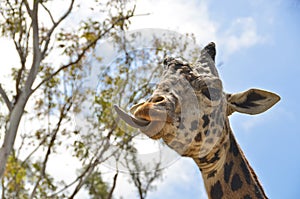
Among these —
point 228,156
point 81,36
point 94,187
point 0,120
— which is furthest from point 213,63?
point 94,187

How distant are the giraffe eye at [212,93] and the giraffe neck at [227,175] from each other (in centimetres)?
18

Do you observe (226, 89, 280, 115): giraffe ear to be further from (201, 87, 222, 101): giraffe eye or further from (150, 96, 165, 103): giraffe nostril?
(150, 96, 165, 103): giraffe nostril

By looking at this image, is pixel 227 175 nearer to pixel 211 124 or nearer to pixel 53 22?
pixel 211 124

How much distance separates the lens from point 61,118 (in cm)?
829

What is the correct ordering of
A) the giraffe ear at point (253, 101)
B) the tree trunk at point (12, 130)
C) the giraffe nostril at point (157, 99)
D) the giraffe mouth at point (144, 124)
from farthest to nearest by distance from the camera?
the tree trunk at point (12, 130)
the giraffe ear at point (253, 101)
the giraffe nostril at point (157, 99)
the giraffe mouth at point (144, 124)

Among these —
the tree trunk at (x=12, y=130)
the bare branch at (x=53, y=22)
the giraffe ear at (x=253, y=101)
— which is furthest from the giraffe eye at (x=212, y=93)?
the bare branch at (x=53, y=22)

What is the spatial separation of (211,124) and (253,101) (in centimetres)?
26

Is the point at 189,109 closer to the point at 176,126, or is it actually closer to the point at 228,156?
the point at 176,126

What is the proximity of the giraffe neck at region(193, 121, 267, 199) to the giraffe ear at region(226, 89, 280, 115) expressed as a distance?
Result: 11cm

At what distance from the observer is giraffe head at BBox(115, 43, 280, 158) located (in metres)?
2.05

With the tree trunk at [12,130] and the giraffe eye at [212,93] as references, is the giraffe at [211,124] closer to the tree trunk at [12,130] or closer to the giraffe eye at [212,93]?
the giraffe eye at [212,93]

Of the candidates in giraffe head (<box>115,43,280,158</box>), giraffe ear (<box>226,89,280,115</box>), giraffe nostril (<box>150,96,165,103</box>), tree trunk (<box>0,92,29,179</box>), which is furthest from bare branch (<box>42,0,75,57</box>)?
giraffe nostril (<box>150,96,165,103</box>)

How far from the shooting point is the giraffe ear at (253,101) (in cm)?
223

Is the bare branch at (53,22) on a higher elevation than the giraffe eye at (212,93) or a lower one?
higher
